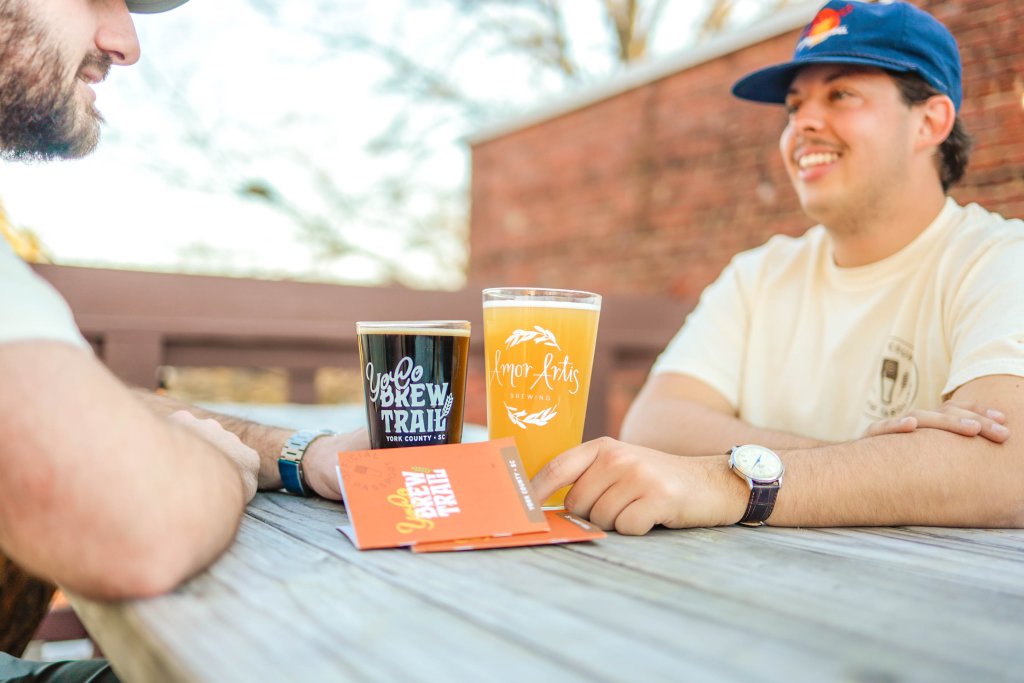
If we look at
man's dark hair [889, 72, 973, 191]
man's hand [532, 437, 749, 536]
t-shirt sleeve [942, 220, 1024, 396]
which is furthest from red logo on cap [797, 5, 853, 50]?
man's hand [532, 437, 749, 536]

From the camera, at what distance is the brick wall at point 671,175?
2484mm

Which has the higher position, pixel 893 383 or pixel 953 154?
pixel 953 154

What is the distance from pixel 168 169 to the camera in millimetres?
7766

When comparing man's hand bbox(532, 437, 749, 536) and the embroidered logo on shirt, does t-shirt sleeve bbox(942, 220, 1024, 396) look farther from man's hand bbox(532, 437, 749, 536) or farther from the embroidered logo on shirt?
man's hand bbox(532, 437, 749, 536)

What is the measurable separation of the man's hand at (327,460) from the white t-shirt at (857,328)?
1033 mm

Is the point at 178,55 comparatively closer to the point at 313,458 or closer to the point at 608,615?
the point at 313,458

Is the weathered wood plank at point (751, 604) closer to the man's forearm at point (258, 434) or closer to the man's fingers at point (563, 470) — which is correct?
the man's fingers at point (563, 470)

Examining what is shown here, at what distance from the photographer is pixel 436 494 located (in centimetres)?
86

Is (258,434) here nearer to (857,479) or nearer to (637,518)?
(637,518)

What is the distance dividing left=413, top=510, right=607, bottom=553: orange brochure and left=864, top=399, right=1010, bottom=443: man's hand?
1.79 ft

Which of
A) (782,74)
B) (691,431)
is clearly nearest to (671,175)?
(782,74)

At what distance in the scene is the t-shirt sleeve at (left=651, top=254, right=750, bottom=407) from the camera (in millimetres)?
1895

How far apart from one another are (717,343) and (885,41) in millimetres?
812

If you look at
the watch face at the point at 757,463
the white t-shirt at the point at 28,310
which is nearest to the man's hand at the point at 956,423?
the watch face at the point at 757,463
